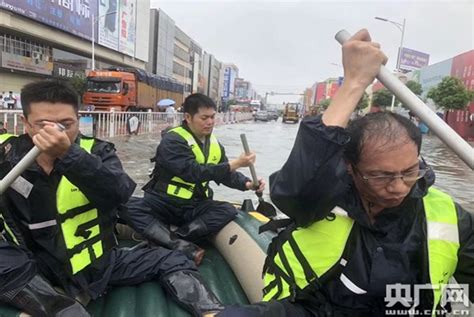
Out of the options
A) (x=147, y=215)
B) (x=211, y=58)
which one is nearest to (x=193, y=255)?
(x=147, y=215)

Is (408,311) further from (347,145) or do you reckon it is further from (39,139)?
(39,139)

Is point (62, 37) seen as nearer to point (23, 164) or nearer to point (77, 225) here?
point (77, 225)

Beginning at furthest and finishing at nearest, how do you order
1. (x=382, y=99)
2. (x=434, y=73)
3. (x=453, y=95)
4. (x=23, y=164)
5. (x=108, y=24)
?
(x=108, y=24) < (x=434, y=73) < (x=382, y=99) < (x=453, y=95) < (x=23, y=164)

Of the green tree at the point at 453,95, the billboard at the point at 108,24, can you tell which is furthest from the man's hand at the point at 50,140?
the billboard at the point at 108,24

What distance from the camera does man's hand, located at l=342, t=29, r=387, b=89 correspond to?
1.21 meters

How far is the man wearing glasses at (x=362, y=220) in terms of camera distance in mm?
1230

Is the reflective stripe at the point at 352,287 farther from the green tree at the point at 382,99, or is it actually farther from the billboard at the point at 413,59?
the billboard at the point at 413,59

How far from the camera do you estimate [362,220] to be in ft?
4.43

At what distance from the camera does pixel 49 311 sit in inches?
71.9

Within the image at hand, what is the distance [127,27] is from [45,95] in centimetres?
4504

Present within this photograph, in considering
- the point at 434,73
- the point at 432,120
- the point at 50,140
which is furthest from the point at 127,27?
the point at 432,120

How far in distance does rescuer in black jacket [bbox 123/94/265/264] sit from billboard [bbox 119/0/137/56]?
137 ft

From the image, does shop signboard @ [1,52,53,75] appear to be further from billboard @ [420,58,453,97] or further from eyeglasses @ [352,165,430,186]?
eyeglasses @ [352,165,430,186]

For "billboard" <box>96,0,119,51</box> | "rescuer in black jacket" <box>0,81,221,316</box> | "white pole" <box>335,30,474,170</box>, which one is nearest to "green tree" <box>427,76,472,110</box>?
"rescuer in black jacket" <box>0,81,221,316</box>
